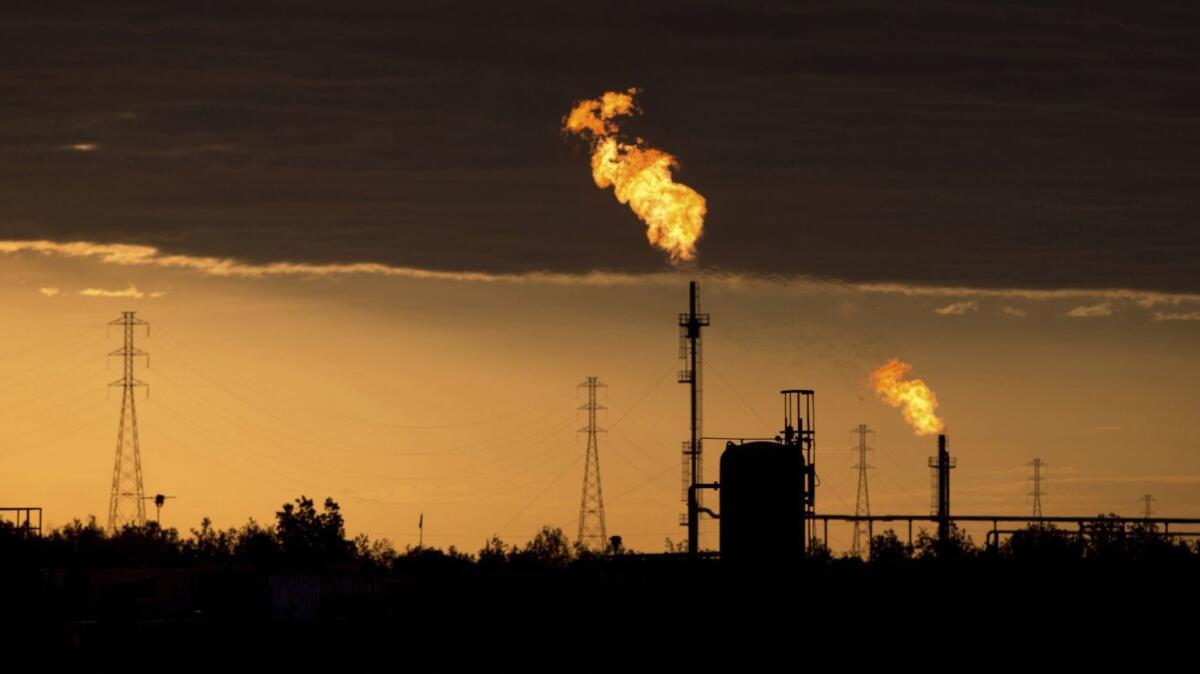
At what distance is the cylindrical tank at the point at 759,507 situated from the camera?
80.1 m

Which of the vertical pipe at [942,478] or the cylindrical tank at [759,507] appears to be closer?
the cylindrical tank at [759,507]

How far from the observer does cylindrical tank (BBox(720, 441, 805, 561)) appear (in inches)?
3152

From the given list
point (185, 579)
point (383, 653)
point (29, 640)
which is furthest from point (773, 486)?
point (185, 579)

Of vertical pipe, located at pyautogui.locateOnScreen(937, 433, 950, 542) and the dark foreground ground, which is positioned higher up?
vertical pipe, located at pyautogui.locateOnScreen(937, 433, 950, 542)

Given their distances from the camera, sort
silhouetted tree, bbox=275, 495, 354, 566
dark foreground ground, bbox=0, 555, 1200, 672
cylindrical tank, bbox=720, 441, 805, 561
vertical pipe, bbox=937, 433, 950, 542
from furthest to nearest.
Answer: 1. silhouetted tree, bbox=275, 495, 354, 566
2. vertical pipe, bbox=937, 433, 950, 542
3. cylindrical tank, bbox=720, 441, 805, 561
4. dark foreground ground, bbox=0, 555, 1200, 672

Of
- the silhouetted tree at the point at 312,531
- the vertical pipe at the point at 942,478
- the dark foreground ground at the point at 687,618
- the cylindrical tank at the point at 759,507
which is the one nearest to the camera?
the dark foreground ground at the point at 687,618

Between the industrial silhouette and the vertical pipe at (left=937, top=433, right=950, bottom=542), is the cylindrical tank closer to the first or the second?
the industrial silhouette

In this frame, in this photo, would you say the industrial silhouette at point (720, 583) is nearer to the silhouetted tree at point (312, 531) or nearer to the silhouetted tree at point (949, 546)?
the silhouetted tree at point (949, 546)

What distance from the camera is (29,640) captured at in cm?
8175

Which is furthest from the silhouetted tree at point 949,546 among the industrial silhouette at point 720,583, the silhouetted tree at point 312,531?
the silhouetted tree at point 312,531

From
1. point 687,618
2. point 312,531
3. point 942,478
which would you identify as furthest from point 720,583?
point 312,531

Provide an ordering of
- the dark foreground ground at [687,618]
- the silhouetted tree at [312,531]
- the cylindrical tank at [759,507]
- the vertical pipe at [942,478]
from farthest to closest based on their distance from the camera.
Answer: the silhouetted tree at [312,531] < the vertical pipe at [942,478] < the cylindrical tank at [759,507] < the dark foreground ground at [687,618]

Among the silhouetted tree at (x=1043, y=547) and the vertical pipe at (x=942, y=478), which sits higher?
the vertical pipe at (x=942, y=478)

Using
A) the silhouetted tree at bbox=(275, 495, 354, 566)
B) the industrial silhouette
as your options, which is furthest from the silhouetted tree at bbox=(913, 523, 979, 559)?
the silhouetted tree at bbox=(275, 495, 354, 566)
